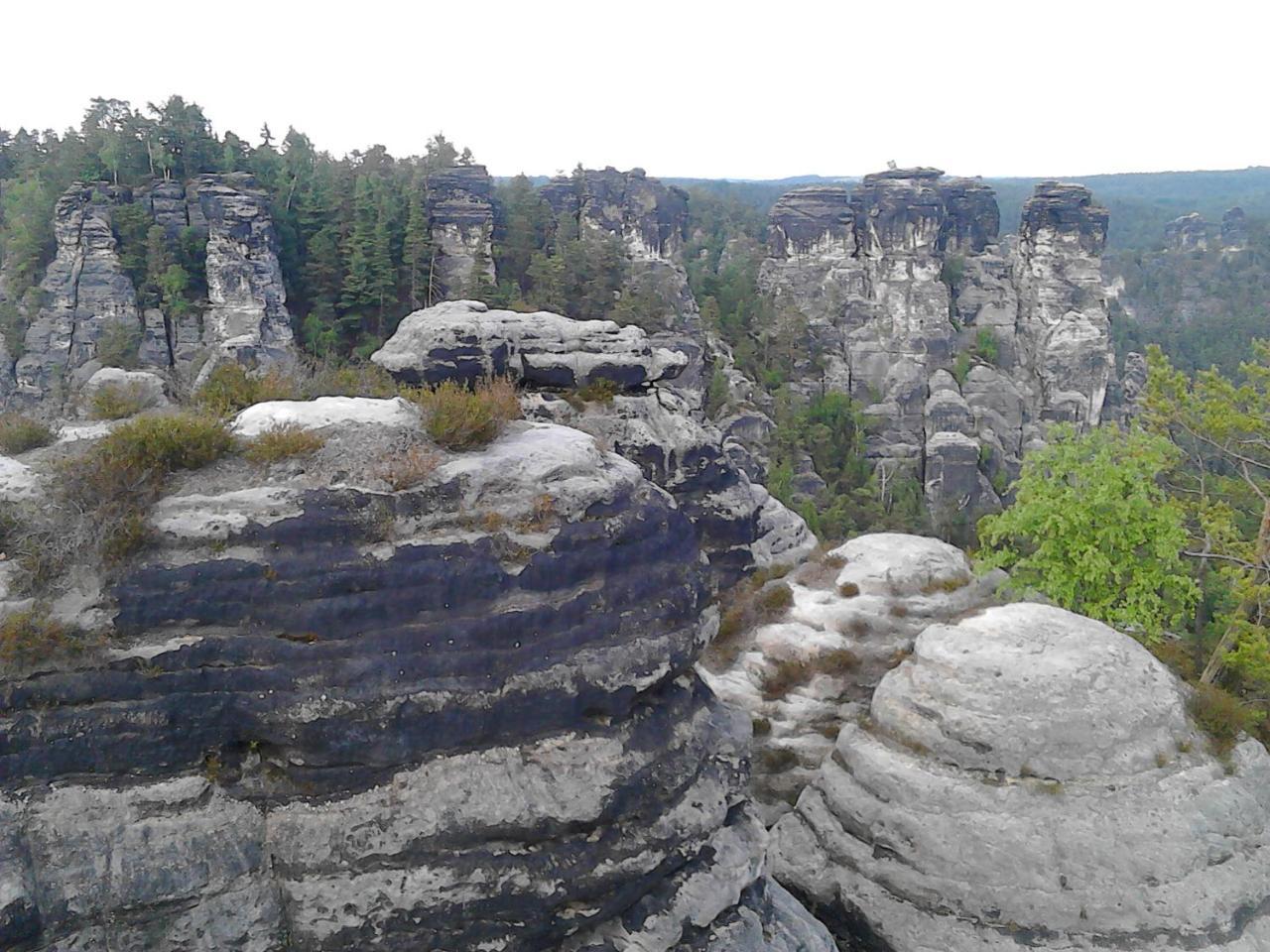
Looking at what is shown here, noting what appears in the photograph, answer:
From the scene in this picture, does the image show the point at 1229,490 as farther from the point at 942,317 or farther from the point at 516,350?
the point at 942,317

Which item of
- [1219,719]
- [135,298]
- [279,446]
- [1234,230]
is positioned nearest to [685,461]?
[1219,719]

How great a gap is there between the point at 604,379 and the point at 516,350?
208 cm

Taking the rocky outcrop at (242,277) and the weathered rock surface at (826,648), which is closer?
the weathered rock surface at (826,648)

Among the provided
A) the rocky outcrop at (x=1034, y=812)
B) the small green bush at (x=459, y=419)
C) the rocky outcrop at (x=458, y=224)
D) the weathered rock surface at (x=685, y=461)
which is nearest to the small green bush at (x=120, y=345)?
the rocky outcrop at (x=458, y=224)

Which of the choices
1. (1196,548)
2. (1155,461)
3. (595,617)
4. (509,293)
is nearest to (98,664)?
(595,617)

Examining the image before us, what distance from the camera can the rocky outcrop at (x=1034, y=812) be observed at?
10781 mm

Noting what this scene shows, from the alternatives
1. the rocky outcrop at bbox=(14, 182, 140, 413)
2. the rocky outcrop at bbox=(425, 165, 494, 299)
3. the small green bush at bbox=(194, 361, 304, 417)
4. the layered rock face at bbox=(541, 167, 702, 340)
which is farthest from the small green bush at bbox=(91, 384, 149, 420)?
the layered rock face at bbox=(541, 167, 702, 340)

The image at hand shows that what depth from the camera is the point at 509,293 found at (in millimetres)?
46469

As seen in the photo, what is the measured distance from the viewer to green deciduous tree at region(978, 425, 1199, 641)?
15.6 metres

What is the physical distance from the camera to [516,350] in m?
18.6

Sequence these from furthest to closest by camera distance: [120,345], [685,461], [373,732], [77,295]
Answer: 1. [77,295]
2. [120,345]
3. [685,461]
4. [373,732]

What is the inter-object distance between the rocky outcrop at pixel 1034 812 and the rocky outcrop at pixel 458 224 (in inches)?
1588

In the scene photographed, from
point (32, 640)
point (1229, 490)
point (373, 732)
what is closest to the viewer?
point (32, 640)

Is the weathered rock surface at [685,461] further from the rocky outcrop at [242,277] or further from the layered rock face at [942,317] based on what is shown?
the layered rock face at [942,317]
